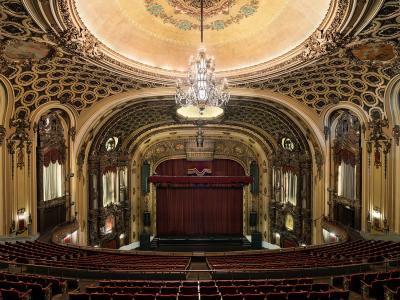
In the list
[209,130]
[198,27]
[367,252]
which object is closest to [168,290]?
[367,252]

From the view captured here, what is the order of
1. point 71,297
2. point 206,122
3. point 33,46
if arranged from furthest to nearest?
1. point 206,122
2. point 33,46
3. point 71,297

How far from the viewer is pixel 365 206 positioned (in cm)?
1330

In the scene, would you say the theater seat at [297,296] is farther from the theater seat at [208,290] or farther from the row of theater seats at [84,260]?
the row of theater seats at [84,260]

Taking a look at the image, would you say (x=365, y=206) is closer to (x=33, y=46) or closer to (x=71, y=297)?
(x=71, y=297)

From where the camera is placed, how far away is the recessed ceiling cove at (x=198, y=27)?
916 cm

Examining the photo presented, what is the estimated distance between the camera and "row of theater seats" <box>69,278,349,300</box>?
5051 millimetres

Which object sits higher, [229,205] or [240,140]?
[240,140]

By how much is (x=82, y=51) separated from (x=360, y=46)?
7543mm

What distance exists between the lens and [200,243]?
22516 millimetres

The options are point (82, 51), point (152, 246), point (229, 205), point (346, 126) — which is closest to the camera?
point (82, 51)

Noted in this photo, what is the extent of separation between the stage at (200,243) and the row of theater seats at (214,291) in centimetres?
1489

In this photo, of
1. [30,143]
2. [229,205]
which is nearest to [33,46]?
[30,143]

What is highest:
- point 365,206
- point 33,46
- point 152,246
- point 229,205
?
point 33,46

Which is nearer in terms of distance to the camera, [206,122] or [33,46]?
[33,46]
